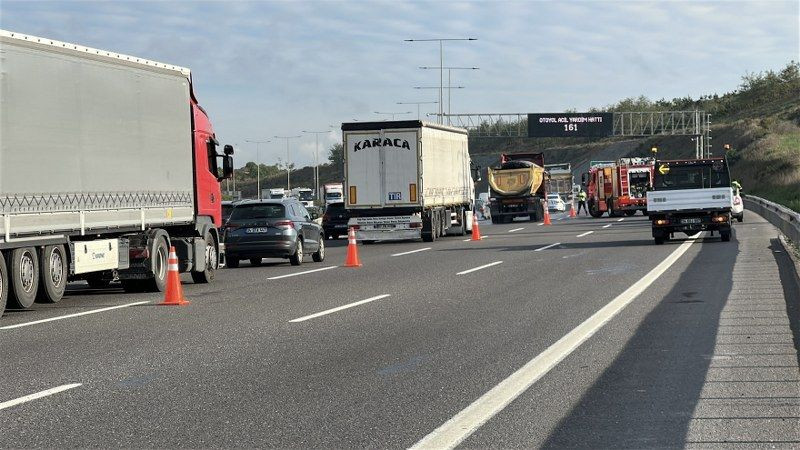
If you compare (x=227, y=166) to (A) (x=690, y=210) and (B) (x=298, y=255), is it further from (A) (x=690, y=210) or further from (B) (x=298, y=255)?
(A) (x=690, y=210)

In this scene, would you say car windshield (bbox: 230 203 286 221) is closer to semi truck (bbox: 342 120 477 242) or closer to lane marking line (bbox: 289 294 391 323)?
lane marking line (bbox: 289 294 391 323)

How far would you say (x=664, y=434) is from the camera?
7582mm

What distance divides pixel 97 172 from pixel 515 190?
138 ft

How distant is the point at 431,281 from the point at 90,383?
11.3 m

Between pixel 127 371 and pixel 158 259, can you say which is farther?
pixel 158 259

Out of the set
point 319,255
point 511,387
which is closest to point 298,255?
point 319,255

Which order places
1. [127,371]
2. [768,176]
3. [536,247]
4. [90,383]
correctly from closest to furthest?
1. [90,383]
2. [127,371]
3. [536,247]
4. [768,176]

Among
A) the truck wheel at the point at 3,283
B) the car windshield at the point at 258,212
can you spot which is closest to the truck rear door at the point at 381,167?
the car windshield at the point at 258,212

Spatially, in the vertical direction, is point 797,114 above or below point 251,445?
above

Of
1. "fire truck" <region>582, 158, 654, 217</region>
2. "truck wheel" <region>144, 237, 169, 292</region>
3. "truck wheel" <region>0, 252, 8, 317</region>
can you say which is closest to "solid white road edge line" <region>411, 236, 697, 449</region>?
"truck wheel" <region>0, 252, 8, 317</region>

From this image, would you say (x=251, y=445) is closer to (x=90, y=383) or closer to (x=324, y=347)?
(x=90, y=383)

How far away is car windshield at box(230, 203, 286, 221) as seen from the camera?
26.6 m

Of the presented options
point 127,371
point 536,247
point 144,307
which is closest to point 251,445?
point 127,371

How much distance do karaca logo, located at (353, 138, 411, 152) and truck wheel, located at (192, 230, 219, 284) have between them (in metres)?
14.8
